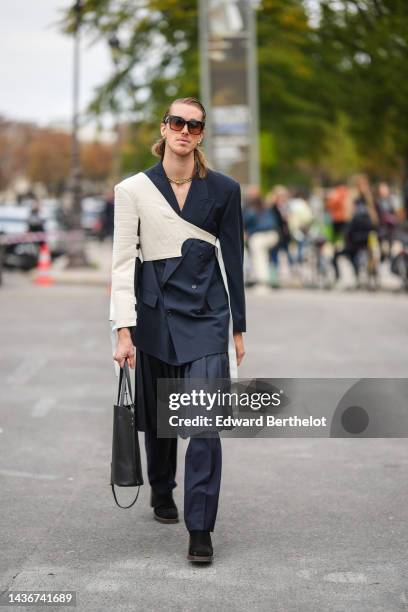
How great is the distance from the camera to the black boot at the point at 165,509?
562 cm

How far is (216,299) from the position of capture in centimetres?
512

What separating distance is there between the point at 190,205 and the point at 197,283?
13.0 inches

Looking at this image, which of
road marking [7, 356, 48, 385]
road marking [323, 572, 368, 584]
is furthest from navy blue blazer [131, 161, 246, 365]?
road marking [7, 356, 48, 385]

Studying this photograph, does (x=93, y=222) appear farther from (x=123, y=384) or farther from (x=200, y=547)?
(x=200, y=547)

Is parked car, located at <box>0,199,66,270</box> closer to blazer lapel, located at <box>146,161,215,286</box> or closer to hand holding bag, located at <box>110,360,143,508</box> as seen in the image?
blazer lapel, located at <box>146,161,215,286</box>

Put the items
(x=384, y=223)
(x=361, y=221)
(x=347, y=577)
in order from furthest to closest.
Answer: (x=384, y=223) < (x=361, y=221) < (x=347, y=577)

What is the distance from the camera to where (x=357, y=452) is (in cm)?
737

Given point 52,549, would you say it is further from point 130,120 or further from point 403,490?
point 130,120

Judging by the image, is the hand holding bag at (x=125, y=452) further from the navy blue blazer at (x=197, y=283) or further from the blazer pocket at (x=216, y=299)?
the blazer pocket at (x=216, y=299)

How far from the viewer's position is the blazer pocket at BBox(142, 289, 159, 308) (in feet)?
16.8

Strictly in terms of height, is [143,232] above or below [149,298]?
above

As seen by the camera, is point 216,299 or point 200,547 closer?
point 200,547

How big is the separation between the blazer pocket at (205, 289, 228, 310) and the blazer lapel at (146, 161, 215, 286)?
19 cm

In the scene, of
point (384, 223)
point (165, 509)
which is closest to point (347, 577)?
point (165, 509)
